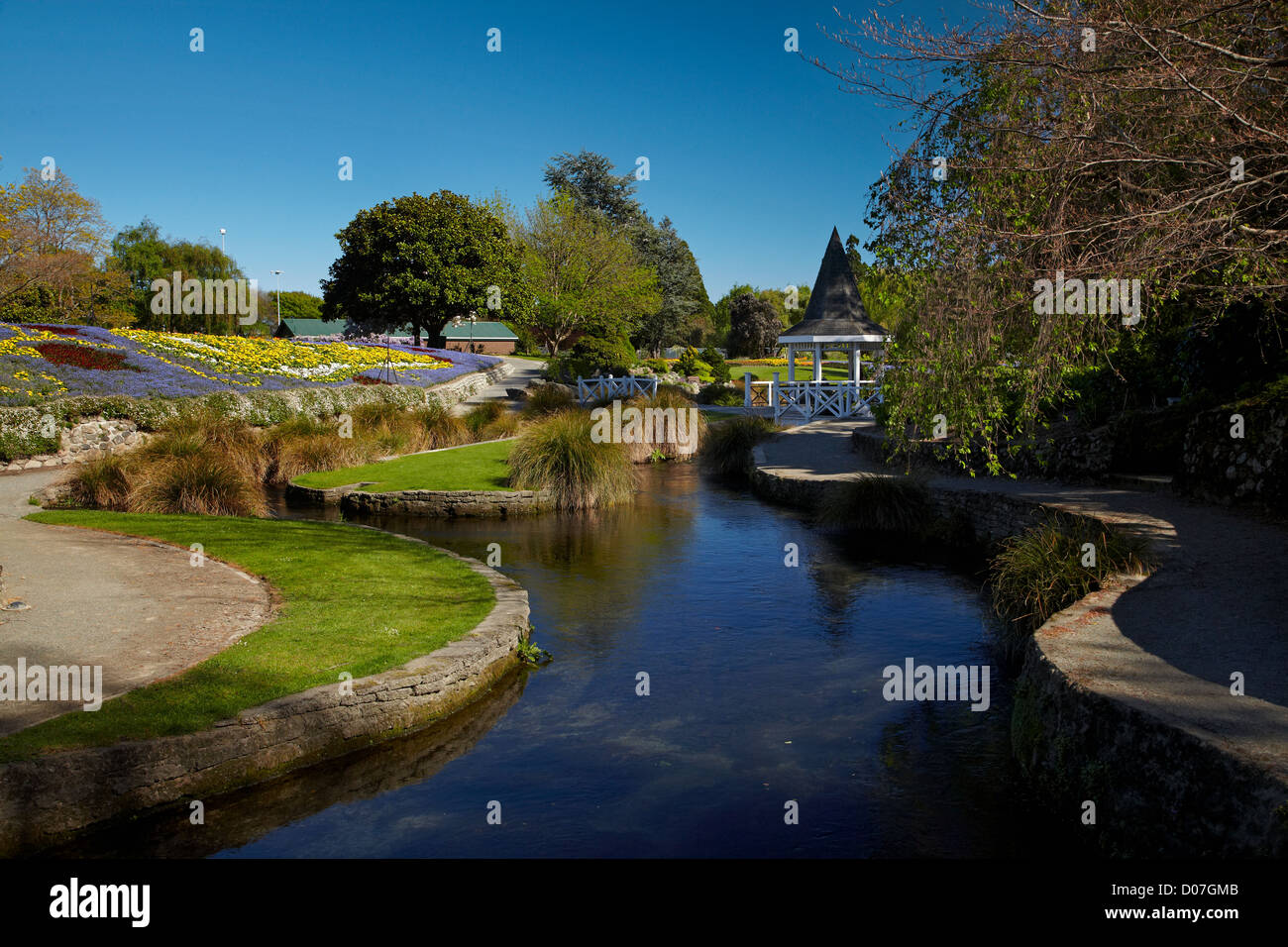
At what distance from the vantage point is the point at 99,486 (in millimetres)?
15031

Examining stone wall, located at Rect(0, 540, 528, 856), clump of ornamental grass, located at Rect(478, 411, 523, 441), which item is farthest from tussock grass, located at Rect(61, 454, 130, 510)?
clump of ornamental grass, located at Rect(478, 411, 523, 441)

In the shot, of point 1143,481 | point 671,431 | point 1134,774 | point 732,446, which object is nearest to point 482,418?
point 671,431

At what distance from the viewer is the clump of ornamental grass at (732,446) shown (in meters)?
23.1

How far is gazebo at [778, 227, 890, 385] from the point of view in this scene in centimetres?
3275

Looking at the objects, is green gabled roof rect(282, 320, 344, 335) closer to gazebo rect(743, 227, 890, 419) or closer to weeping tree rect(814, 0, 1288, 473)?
gazebo rect(743, 227, 890, 419)

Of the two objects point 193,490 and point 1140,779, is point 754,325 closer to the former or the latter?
point 193,490

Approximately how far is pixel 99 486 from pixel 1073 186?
50.0ft

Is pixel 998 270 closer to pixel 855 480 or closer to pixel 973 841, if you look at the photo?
pixel 973 841

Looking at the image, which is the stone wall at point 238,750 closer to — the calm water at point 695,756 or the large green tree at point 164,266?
the calm water at point 695,756

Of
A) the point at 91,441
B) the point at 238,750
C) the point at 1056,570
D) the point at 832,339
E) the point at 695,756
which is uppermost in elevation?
the point at 832,339
